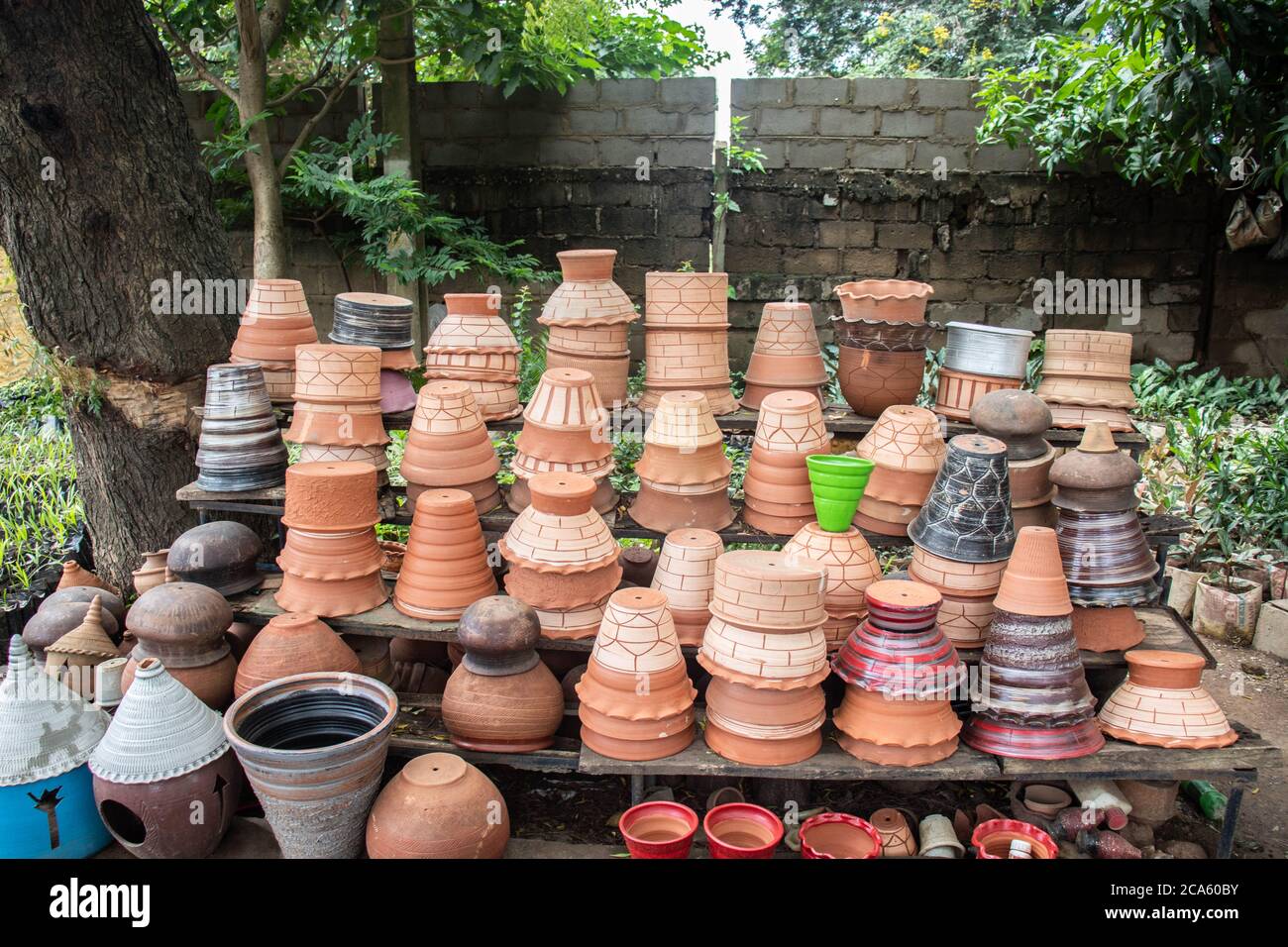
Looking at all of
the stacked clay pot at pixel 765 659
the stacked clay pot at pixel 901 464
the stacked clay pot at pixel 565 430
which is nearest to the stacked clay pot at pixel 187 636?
the stacked clay pot at pixel 565 430

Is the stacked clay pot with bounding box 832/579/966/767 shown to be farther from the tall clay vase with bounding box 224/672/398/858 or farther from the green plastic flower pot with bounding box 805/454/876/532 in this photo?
the tall clay vase with bounding box 224/672/398/858

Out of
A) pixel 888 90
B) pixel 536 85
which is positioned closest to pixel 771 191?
pixel 888 90

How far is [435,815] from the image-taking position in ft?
8.59

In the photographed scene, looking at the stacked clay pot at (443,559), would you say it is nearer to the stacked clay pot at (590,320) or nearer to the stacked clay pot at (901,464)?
the stacked clay pot at (590,320)

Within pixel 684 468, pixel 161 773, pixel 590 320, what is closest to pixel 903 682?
pixel 684 468

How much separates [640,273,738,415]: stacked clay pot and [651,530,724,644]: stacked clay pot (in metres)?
0.69

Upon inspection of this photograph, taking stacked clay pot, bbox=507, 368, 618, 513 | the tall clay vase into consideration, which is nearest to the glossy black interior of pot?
the tall clay vase

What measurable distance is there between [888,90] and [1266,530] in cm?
381

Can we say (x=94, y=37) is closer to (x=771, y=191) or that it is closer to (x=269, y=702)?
(x=269, y=702)

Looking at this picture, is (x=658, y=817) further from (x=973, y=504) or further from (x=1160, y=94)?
(x=1160, y=94)

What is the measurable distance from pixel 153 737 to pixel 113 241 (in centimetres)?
206

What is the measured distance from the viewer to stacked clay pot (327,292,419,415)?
370 centimetres

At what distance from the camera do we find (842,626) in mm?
3158

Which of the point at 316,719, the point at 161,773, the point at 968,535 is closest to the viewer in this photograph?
the point at 161,773
